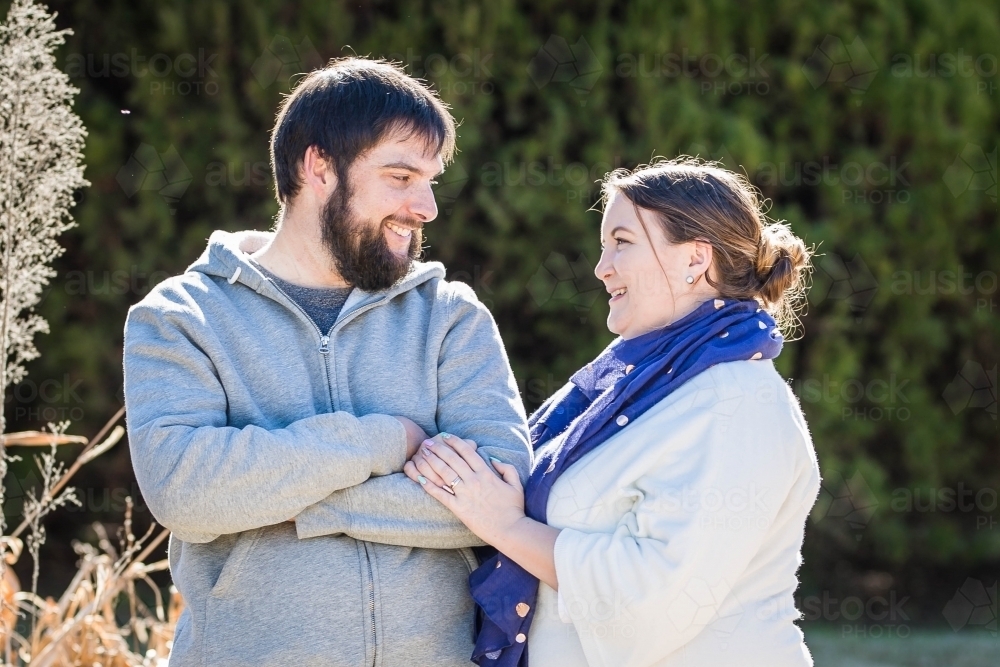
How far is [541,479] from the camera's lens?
2.48 m

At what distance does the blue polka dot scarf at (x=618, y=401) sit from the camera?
2377mm

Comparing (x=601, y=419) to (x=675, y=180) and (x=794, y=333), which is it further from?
(x=794, y=333)

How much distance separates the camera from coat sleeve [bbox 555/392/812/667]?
221cm

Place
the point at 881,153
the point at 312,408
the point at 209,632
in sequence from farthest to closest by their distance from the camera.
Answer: the point at 881,153 → the point at 312,408 → the point at 209,632

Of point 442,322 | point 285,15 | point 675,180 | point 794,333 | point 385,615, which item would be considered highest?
point 285,15

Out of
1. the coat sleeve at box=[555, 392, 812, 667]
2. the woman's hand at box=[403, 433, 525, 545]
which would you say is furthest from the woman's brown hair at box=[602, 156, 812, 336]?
the woman's hand at box=[403, 433, 525, 545]

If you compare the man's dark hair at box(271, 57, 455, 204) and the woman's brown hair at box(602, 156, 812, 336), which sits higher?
the man's dark hair at box(271, 57, 455, 204)

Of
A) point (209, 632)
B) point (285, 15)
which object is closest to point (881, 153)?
point (285, 15)

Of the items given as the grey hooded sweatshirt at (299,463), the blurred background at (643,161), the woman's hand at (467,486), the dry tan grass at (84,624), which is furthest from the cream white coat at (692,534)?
the blurred background at (643,161)

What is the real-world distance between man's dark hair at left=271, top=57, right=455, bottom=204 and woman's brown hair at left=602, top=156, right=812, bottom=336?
491mm

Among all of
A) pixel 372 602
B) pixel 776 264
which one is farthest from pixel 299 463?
pixel 776 264

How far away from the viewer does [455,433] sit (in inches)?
97.9

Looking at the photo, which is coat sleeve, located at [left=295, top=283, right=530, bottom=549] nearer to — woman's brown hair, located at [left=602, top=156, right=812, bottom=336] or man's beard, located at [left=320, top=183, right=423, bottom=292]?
man's beard, located at [left=320, top=183, right=423, bottom=292]

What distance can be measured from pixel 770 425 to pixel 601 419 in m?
0.37
